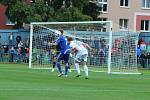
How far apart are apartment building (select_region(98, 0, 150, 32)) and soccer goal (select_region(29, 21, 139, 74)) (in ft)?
121

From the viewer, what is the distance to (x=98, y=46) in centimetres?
3556

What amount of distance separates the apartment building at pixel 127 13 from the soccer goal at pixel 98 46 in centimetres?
3696

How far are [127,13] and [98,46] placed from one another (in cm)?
3995

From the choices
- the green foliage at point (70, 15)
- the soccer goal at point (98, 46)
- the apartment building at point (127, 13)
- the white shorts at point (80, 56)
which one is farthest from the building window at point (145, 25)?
the white shorts at point (80, 56)

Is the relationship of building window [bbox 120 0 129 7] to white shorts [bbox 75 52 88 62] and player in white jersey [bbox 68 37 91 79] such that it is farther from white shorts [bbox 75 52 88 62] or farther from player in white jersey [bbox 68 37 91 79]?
white shorts [bbox 75 52 88 62]

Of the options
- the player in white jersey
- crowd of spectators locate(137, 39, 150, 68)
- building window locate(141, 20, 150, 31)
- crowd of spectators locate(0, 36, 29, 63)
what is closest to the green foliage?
crowd of spectators locate(0, 36, 29, 63)

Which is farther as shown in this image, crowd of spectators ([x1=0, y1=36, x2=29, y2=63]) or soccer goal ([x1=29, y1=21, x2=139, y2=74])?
crowd of spectators ([x1=0, y1=36, x2=29, y2=63])

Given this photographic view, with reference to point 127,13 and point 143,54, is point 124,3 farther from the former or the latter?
point 143,54

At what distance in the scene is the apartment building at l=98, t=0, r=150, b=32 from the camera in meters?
74.1

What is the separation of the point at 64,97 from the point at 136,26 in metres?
58.4

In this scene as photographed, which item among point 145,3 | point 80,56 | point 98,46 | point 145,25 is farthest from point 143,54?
point 145,3

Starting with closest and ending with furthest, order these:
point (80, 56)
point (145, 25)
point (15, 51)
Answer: point (80, 56) → point (15, 51) → point (145, 25)

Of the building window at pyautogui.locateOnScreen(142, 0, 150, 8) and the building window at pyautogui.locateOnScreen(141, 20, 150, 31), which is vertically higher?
the building window at pyautogui.locateOnScreen(142, 0, 150, 8)

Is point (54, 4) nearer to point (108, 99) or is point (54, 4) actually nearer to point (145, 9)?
point (145, 9)
